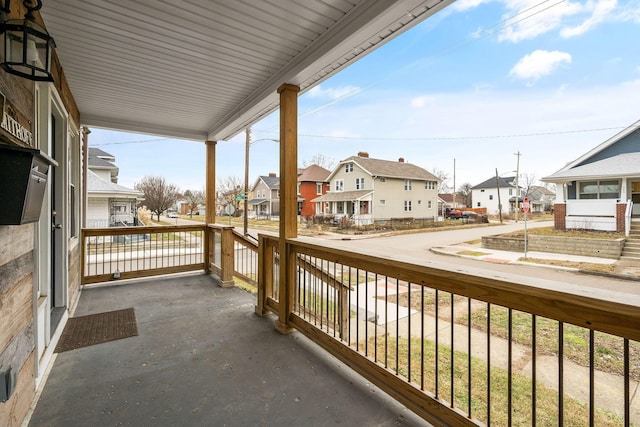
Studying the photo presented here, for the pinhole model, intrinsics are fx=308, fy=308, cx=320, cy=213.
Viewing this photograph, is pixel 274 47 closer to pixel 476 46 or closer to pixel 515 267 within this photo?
pixel 476 46

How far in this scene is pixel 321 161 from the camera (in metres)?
3.60

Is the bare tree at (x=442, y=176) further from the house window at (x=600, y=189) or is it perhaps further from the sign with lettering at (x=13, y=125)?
the sign with lettering at (x=13, y=125)

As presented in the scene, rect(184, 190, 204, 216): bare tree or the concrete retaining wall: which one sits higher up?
rect(184, 190, 204, 216): bare tree

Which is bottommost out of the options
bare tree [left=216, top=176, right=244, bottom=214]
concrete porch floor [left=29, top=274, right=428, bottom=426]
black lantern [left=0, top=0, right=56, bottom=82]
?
concrete porch floor [left=29, top=274, right=428, bottom=426]

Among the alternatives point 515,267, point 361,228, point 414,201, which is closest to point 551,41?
point 515,267

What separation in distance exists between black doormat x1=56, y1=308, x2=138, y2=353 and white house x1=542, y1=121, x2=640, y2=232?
3216 mm

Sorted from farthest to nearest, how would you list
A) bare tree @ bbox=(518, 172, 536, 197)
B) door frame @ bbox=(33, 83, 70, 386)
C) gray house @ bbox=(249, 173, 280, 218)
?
1. gray house @ bbox=(249, 173, 280, 218)
2. door frame @ bbox=(33, 83, 70, 386)
3. bare tree @ bbox=(518, 172, 536, 197)

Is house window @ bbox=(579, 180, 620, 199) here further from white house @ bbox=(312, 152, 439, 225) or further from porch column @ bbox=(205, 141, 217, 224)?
porch column @ bbox=(205, 141, 217, 224)

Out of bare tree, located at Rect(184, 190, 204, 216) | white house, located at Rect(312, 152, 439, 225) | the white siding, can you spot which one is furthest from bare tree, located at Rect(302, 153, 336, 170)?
bare tree, located at Rect(184, 190, 204, 216)

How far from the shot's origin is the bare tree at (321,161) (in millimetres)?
3424

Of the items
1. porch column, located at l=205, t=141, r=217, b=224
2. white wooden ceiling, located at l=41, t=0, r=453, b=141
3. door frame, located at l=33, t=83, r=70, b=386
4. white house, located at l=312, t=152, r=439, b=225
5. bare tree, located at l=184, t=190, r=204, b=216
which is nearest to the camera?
white wooden ceiling, located at l=41, t=0, r=453, b=141

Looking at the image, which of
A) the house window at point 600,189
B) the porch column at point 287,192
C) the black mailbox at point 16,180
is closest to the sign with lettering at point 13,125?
the black mailbox at point 16,180

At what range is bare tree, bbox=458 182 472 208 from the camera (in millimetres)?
1979

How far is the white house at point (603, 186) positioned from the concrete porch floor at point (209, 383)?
129 cm
